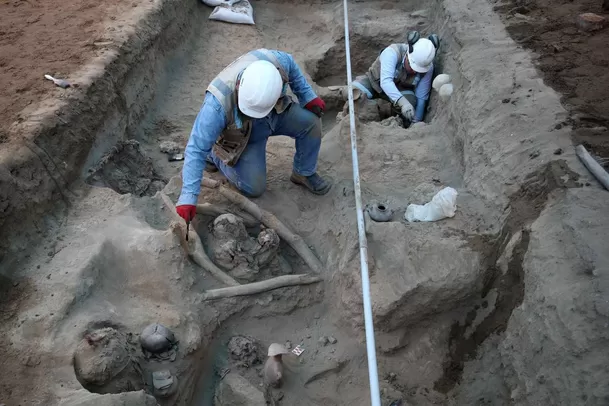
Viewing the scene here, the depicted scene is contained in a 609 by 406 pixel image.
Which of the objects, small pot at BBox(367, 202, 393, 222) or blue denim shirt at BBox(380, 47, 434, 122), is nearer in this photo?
small pot at BBox(367, 202, 393, 222)

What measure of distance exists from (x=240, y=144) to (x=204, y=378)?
1.79 metres

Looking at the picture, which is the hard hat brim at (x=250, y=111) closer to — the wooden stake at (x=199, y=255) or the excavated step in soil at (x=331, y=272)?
the excavated step in soil at (x=331, y=272)

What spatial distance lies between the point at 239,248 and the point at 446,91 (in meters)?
2.80

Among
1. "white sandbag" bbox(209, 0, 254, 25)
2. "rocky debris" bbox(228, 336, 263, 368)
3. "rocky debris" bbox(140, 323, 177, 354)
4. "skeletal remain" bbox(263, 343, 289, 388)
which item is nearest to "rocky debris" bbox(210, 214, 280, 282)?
"rocky debris" bbox(228, 336, 263, 368)

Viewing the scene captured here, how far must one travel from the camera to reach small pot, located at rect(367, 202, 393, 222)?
12.2 ft

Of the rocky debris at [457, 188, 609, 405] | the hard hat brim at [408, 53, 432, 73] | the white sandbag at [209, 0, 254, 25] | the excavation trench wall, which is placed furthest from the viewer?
the white sandbag at [209, 0, 254, 25]

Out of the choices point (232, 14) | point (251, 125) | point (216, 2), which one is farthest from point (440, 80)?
point (216, 2)

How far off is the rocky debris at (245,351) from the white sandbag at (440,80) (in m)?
3.39

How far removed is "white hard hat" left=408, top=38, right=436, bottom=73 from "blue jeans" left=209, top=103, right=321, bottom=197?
6.03 ft

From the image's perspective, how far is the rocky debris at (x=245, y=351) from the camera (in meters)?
3.36

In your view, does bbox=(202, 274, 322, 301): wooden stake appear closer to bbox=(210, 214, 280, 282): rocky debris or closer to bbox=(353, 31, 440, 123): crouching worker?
bbox=(210, 214, 280, 282): rocky debris

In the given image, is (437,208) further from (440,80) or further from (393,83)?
(393,83)

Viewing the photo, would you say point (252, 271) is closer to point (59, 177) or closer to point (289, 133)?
point (289, 133)

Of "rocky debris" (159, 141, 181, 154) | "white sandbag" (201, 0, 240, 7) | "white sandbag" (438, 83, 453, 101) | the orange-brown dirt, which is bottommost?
"rocky debris" (159, 141, 181, 154)
